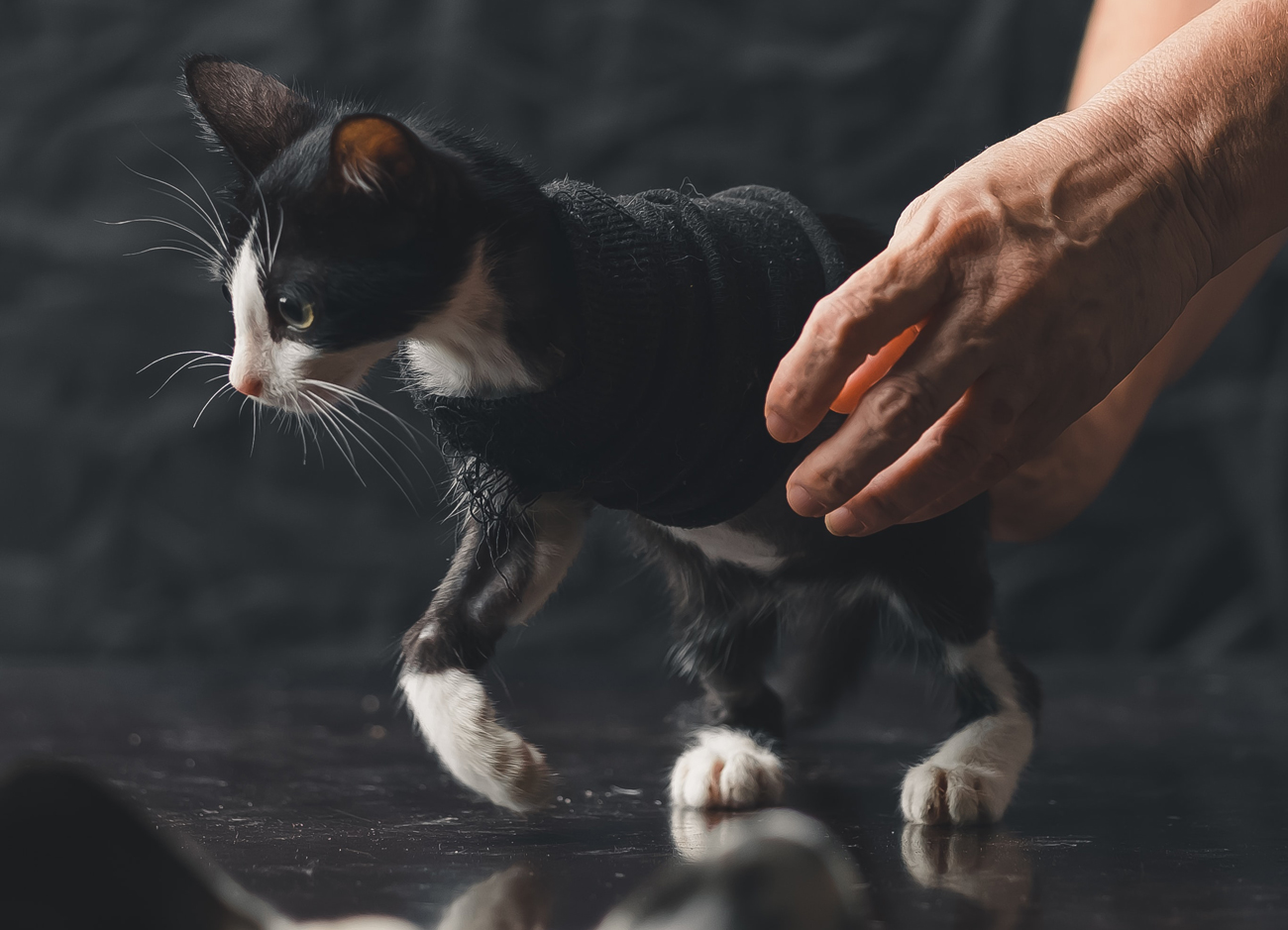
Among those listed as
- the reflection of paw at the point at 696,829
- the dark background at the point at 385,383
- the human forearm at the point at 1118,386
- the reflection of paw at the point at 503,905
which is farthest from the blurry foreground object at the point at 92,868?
the dark background at the point at 385,383

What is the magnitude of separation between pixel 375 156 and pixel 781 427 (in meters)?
0.28

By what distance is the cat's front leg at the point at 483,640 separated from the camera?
76 centimetres

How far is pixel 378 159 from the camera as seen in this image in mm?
667

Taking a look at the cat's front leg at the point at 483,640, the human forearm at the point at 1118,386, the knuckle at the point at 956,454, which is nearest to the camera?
the knuckle at the point at 956,454

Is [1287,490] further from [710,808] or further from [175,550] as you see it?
[175,550]

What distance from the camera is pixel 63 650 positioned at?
200 centimetres

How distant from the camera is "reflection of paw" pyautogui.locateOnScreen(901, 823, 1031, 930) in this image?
59 cm

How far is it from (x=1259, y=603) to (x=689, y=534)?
A: 146 cm

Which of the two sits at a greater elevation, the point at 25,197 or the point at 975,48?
the point at 975,48

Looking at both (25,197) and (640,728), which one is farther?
(25,197)

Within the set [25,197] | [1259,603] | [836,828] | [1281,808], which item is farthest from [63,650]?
[1259,603]

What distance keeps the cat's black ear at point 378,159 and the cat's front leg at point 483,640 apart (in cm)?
25

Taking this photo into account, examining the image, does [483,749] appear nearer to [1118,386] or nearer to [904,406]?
[904,406]

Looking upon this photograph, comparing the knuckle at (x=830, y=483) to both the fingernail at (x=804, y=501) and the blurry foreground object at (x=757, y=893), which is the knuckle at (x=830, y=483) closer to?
the fingernail at (x=804, y=501)
